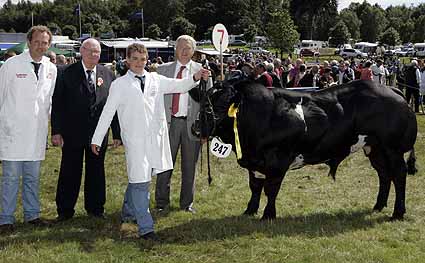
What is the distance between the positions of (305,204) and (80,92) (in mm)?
3550

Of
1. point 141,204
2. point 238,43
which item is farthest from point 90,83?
point 238,43

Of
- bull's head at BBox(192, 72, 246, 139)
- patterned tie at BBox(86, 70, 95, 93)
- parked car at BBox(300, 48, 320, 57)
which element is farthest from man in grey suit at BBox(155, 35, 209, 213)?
parked car at BBox(300, 48, 320, 57)

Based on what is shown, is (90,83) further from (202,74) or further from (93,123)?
(202,74)

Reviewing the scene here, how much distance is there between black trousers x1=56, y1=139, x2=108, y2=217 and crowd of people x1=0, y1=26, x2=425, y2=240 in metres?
0.01

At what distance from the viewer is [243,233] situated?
6352 mm

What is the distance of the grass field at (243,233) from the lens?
18.5 feet

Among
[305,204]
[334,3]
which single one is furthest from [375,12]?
[305,204]

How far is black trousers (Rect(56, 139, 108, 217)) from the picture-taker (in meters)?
6.76

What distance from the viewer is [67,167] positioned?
677 cm

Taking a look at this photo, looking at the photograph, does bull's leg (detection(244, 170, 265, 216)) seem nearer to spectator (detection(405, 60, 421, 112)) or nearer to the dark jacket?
the dark jacket

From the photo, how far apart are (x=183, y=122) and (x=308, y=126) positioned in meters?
1.64

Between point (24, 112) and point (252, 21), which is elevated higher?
point (252, 21)

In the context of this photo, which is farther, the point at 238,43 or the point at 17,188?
the point at 238,43

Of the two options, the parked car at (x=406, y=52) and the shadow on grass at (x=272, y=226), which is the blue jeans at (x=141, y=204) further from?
the parked car at (x=406, y=52)
